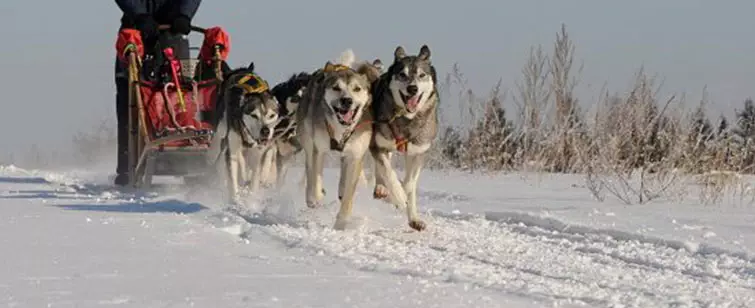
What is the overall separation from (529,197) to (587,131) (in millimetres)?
1881

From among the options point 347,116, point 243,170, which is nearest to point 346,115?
point 347,116

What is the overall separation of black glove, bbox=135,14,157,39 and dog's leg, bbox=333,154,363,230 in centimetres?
275

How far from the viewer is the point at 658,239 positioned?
4387 mm

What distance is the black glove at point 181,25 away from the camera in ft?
23.3

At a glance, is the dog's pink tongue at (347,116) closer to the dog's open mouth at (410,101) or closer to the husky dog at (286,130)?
the dog's open mouth at (410,101)

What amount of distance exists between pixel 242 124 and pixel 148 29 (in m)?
1.34

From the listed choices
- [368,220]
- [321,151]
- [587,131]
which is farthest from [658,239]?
[587,131]

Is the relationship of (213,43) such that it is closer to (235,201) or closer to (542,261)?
(235,201)

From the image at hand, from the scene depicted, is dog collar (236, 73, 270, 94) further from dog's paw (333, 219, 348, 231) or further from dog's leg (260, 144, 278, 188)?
dog's paw (333, 219, 348, 231)

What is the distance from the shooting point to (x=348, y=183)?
500 centimetres

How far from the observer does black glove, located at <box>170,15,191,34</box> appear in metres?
7.09

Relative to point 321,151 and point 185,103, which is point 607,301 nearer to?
point 321,151

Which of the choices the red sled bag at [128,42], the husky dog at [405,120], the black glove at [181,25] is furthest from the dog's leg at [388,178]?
the red sled bag at [128,42]

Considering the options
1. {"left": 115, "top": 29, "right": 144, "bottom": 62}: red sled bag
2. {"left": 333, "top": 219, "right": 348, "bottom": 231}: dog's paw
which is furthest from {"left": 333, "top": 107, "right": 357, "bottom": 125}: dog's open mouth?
{"left": 115, "top": 29, "right": 144, "bottom": 62}: red sled bag
